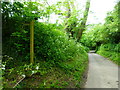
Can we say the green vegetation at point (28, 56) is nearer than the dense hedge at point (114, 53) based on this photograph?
Yes

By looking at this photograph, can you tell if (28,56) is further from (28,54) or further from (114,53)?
(114,53)

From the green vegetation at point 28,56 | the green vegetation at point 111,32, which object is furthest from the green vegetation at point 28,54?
the green vegetation at point 111,32

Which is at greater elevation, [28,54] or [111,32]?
[111,32]

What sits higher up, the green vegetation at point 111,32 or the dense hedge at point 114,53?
the green vegetation at point 111,32

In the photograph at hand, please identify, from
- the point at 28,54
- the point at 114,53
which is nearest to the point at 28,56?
the point at 28,54

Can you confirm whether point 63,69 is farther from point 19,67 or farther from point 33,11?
point 33,11

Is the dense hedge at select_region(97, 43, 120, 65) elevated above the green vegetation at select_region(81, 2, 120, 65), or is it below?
below

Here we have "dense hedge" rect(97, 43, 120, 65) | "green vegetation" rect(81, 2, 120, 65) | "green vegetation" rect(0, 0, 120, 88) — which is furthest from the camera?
"dense hedge" rect(97, 43, 120, 65)

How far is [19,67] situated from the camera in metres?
2.56

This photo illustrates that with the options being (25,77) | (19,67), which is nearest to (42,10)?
(19,67)

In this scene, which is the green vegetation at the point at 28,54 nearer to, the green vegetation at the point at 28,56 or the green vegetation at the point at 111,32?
the green vegetation at the point at 28,56

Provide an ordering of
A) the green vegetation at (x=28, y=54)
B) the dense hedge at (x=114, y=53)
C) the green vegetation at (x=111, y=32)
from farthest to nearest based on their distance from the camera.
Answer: the dense hedge at (x=114, y=53) → the green vegetation at (x=111, y=32) → the green vegetation at (x=28, y=54)

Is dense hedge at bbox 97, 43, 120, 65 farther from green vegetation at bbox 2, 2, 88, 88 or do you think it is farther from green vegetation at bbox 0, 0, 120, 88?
green vegetation at bbox 2, 2, 88, 88

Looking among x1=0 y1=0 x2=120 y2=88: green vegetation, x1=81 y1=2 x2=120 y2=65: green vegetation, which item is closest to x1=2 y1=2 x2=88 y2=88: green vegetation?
x1=0 y1=0 x2=120 y2=88: green vegetation
